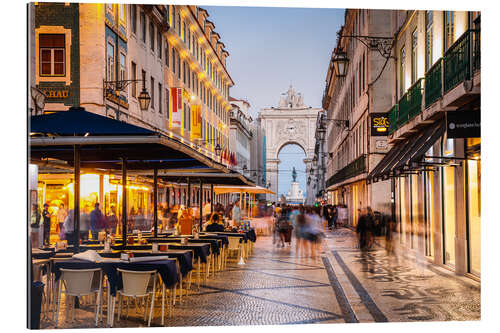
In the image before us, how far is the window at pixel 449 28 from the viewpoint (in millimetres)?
16281

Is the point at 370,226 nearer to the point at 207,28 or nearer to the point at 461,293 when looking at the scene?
→ the point at 461,293

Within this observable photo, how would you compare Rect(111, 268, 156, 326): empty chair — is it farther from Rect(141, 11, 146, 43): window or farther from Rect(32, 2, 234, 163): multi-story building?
Rect(141, 11, 146, 43): window

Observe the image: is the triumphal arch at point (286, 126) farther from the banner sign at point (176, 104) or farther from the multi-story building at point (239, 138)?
the banner sign at point (176, 104)

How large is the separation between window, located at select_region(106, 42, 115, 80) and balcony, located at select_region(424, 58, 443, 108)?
12.5m

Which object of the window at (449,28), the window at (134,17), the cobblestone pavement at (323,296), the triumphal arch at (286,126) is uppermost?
the triumphal arch at (286,126)

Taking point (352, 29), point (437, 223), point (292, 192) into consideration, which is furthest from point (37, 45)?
point (292, 192)

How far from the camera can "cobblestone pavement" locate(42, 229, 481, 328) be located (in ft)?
33.3

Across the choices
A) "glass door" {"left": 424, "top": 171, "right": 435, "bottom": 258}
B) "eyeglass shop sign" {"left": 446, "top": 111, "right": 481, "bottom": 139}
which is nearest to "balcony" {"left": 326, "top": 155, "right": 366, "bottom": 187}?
"glass door" {"left": 424, "top": 171, "right": 435, "bottom": 258}

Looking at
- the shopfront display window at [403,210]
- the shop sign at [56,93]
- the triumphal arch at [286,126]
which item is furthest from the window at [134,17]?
the triumphal arch at [286,126]

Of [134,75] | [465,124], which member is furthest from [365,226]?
[134,75]

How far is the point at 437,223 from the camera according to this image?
18234 mm

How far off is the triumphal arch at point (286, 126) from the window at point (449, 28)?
101 metres

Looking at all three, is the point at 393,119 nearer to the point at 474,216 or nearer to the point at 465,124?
the point at 474,216

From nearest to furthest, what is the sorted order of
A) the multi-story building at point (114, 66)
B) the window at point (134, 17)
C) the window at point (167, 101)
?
the multi-story building at point (114, 66), the window at point (134, 17), the window at point (167, 101)
